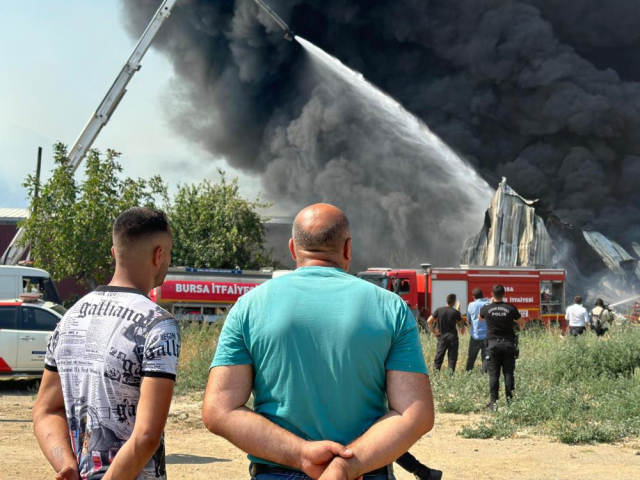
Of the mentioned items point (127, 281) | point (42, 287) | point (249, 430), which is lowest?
point (249, 430)

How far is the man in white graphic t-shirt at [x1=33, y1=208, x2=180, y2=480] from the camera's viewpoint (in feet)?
8.08

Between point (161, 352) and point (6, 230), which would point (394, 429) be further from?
point (6, 230)

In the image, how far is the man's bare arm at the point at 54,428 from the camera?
8.52ft

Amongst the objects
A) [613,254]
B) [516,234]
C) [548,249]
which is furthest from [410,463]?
[613,254]

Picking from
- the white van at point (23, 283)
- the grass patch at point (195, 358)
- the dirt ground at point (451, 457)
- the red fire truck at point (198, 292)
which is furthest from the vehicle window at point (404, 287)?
the dirt ground at point (451, 457)

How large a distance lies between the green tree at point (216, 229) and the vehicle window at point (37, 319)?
18.7 metres

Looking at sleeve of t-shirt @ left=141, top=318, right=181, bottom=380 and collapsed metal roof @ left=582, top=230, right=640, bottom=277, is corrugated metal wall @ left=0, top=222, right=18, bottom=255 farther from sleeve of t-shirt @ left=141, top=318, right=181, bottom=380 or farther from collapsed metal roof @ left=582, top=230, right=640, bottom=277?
sleeve of t-shirt @ left=141, top=318, right=181, bottom=380

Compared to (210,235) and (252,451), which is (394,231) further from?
(252,451)

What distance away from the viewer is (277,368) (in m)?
2.46

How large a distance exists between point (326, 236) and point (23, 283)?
17.3 m

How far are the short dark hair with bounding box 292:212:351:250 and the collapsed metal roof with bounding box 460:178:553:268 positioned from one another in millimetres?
28750

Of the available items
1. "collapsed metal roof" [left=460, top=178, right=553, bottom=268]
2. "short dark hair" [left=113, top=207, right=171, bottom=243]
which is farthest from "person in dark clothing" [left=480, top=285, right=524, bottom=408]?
"collapsed metal roof" [left=460, top=178, right=553, bottom=268]

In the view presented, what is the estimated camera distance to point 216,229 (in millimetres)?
32250

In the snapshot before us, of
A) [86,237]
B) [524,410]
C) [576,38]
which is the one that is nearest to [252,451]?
[524,410]
